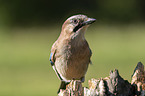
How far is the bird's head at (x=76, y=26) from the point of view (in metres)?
5.27

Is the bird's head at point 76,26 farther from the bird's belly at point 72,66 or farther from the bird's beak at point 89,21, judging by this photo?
the bird's belly at point 72,66

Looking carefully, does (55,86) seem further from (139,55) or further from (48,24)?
(48,24)

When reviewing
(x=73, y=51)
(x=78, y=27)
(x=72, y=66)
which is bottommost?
(x=72, y=66)

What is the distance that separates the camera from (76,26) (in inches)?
211

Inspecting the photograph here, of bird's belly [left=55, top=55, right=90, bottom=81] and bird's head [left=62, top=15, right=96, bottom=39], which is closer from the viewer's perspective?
bird's head [left=62, top=15, right=96, bottom=39]

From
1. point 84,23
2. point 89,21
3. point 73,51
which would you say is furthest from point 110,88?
point 73,51

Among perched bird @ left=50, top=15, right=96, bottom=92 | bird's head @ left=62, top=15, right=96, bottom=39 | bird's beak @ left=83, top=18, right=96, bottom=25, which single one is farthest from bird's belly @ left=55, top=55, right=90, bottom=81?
bird's beak @ left=83, top=18, right=96, bottom=25

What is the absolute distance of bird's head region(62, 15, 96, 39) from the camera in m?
5.27

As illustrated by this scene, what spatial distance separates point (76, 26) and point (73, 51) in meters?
0.34

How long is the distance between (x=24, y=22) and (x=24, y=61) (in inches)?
181

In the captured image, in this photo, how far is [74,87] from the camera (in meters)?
3.11

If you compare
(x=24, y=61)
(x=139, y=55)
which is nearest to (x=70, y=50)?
(x=139, y=55)

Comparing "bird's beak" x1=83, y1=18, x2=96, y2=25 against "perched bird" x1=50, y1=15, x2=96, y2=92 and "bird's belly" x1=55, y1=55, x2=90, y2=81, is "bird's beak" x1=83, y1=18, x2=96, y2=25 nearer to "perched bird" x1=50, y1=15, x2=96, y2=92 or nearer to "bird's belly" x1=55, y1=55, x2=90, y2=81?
"perched bird" x1=50, y1=15, x2=96, y2=92

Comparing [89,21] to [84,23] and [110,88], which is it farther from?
[110,88]
